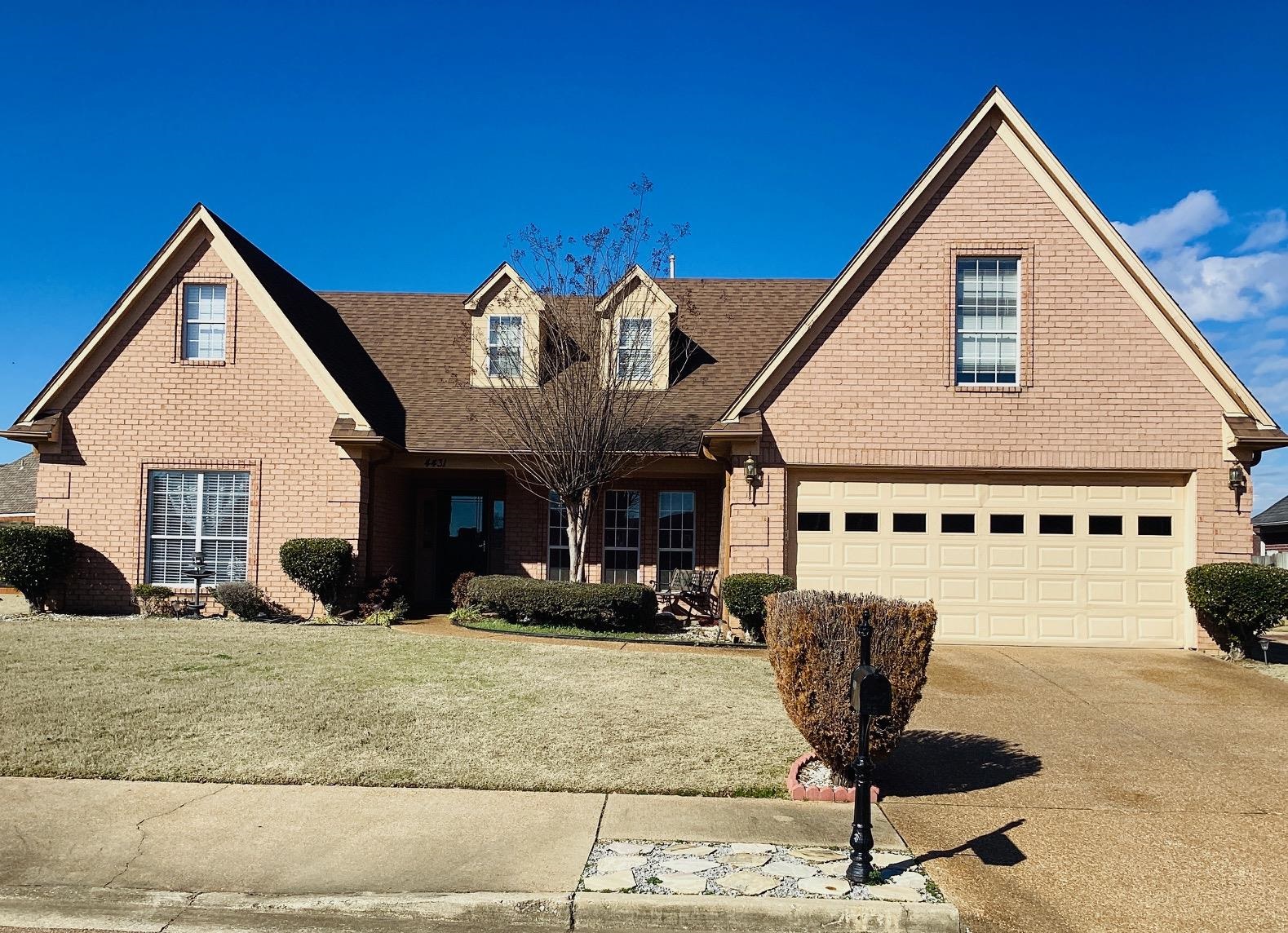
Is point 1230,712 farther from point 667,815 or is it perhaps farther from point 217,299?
point 217,299

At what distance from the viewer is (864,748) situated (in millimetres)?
5469

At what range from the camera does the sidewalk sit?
16.1ft

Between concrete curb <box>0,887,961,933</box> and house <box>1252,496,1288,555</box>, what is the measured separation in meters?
34.8

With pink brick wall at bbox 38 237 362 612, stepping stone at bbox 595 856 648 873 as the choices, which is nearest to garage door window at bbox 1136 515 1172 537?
stepping stone at bbox 595 856 648 873

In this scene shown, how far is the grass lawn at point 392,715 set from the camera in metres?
7.09

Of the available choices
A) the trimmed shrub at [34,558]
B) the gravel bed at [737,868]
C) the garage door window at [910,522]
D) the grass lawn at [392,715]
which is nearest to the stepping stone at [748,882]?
the gravel bed at [737,868]

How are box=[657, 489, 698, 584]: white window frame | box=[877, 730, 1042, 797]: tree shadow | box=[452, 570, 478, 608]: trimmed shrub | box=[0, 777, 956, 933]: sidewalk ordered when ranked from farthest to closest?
box=[657, 489, 698, 584]: white window frame < box=[452, 570, 478, 608]: trimmed shrub < box=[877, 730, 1042, 797]: tree shadow < box=[0, 777, 956, 933]: sidewalk

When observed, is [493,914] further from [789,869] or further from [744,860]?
[789,869]

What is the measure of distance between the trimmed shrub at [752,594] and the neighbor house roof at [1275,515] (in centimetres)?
2716

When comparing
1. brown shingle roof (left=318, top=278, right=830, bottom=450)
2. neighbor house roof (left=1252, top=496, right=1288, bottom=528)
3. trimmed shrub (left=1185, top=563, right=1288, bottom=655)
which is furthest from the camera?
neighbor house roof (left=1252, top=496, right=1288, bottom=528)

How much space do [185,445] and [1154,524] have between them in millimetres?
15660

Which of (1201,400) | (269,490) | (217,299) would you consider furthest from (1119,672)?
(217,299)

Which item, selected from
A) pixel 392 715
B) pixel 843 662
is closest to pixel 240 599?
pixel 392 715

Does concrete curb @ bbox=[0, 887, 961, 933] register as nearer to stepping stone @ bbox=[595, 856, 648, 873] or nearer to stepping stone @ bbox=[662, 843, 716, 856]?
stepping stone @ bbox=[595, 856, 648, 873]
